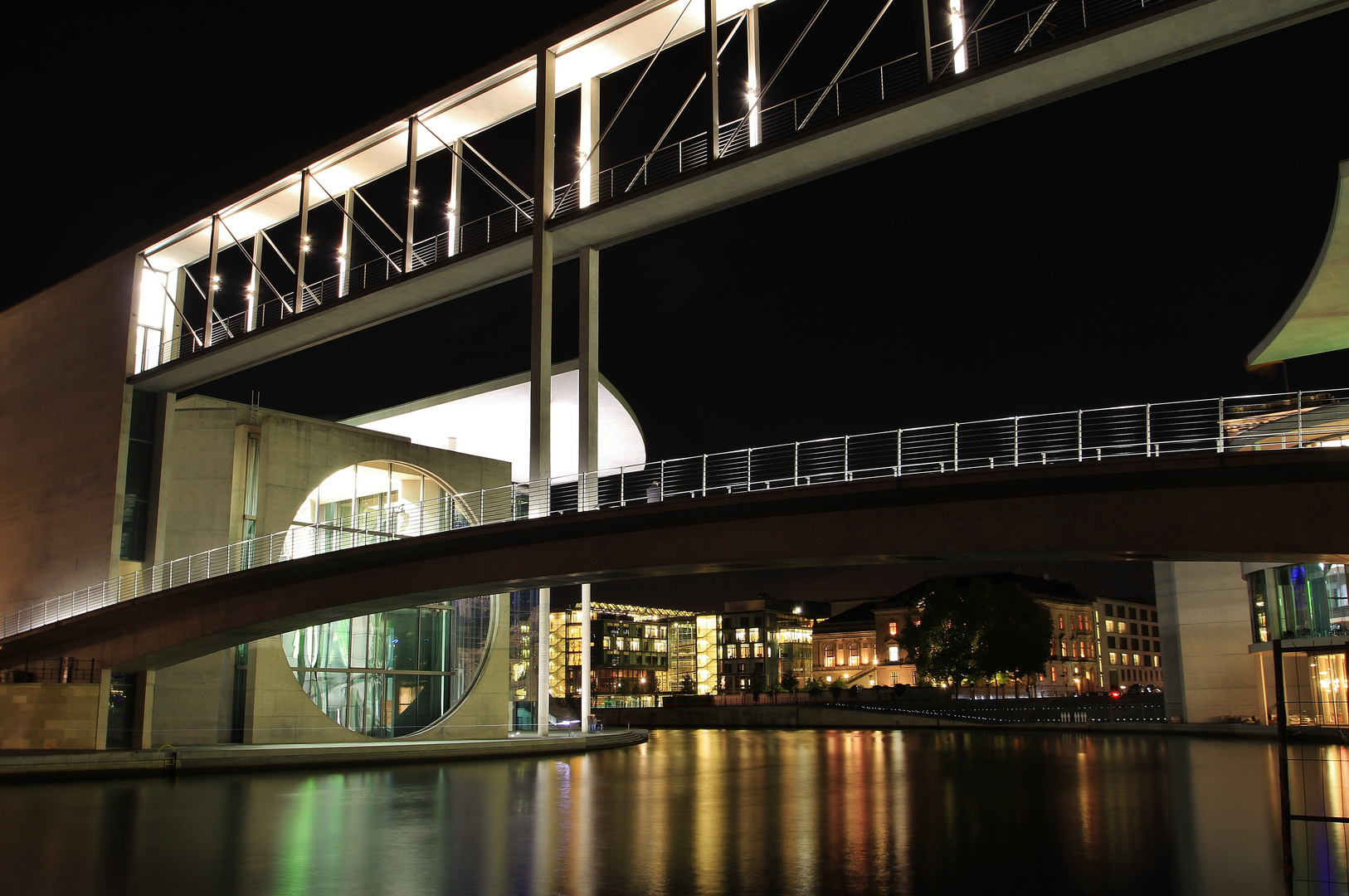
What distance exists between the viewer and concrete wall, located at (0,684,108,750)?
26234 millimetres

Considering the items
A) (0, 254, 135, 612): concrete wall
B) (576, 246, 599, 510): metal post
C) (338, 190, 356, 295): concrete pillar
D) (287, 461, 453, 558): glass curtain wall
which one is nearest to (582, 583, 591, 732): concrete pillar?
(287, 461, 453, 558): glass curtain wall

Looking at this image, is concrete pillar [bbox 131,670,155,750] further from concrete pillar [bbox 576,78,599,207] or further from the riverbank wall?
the riverbank wall

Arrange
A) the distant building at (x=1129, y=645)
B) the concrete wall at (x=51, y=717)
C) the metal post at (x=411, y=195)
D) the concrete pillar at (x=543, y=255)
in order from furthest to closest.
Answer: the distant building at (x=1129, y=645) → the metal post at (x=411, y=195) → the concrete wall at (x=51, y=717) → the concrete pillar at (x=543, y=255)

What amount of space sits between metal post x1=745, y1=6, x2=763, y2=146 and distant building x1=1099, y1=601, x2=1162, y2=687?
105581 millimetres

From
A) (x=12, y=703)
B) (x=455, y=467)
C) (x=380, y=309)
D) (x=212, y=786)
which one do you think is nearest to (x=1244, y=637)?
(x=455, y=467)

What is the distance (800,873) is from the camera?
433 inches

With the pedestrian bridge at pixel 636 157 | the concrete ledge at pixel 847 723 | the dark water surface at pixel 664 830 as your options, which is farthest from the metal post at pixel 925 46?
the concrete ledge at pixel 847 723

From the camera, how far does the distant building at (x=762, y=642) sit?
120688 mm

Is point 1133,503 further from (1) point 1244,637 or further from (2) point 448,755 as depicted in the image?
(1) point 1244,637

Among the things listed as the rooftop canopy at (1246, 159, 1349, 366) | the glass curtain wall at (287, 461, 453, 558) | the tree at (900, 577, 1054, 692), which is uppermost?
the rooftop canopy at (1246, 159, 1349, 366)

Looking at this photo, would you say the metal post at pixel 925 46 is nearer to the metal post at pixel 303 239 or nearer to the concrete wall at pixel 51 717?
the metal post at pixel 303 239

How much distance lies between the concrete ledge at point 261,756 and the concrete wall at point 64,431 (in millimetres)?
7901

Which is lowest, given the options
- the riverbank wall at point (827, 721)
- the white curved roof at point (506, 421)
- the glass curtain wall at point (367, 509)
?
Answer: the riverbank wall at point (827, 721)

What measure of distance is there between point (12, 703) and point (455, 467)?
43.0ft
